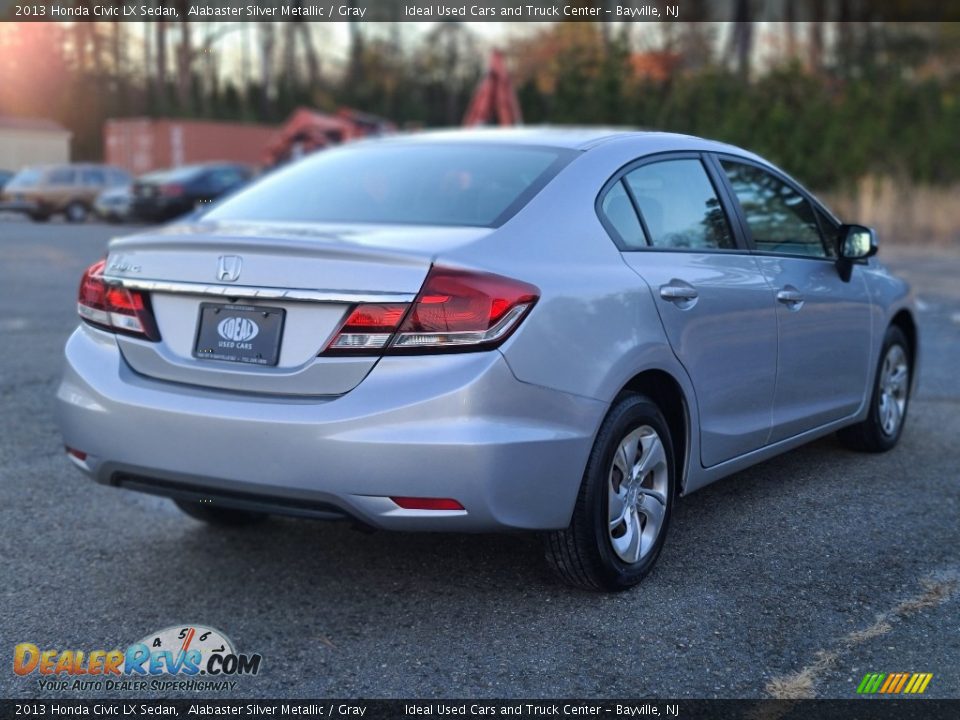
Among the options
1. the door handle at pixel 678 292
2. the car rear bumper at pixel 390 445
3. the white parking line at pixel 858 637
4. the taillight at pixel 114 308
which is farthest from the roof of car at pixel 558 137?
the white parking line at pixel 858 637

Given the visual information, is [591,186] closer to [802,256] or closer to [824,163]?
[802,256]

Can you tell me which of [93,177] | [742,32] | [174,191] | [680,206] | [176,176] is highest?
[742,32]

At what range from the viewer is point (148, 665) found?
135 inches

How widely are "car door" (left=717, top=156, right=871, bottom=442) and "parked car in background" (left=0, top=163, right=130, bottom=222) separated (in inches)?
1095

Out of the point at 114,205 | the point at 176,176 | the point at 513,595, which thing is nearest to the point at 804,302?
the point at 513,595

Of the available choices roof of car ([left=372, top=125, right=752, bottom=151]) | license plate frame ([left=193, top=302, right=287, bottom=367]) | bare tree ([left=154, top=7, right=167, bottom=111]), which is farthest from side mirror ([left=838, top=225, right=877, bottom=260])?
bare tree ([left=154, top=7, right=167, bottom=111])

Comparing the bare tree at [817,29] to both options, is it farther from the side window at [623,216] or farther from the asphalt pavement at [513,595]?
the side window at [623,216]

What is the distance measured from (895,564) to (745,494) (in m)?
1.00

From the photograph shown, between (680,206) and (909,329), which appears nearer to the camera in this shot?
(680,206)

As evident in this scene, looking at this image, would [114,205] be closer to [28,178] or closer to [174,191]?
[174,191]

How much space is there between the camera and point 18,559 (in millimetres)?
4324

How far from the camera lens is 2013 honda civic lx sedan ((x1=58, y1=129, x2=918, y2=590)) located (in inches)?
133

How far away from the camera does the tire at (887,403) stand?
19.2ft

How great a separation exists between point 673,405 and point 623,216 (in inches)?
27.2
